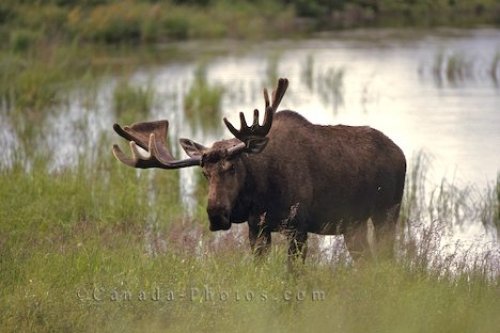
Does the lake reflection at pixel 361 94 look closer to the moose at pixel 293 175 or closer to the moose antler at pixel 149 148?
the moose at pixel 293 175

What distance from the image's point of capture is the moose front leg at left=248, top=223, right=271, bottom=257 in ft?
25.5

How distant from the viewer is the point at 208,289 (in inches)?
273

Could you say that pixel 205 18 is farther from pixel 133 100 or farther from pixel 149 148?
pixel 149 148

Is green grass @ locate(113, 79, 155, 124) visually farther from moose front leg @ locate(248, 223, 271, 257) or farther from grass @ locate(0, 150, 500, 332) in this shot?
moose front leg @ locate(248, 223, 271, 257)

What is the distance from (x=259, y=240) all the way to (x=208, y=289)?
89 centimetres

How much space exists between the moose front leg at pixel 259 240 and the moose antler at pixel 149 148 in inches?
23.4

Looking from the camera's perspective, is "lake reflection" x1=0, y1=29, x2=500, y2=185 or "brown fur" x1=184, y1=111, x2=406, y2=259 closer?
"brown fur" x1=184, y1=111, x2=406, y2=259

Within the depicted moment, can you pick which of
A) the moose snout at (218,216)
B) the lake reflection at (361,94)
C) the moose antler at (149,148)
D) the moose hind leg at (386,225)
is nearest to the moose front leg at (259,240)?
the moose snout at (218,216)

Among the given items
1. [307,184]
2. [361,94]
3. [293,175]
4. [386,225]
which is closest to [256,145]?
[293,175]

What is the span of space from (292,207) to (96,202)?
12.5 ft

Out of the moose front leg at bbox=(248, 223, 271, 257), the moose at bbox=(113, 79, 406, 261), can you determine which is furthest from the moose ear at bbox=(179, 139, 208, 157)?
the moose front leg at bbox=(248, 223, 271, 257)

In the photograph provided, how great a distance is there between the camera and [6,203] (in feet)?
35.0

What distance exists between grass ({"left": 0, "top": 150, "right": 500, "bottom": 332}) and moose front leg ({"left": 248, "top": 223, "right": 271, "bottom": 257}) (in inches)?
2.6

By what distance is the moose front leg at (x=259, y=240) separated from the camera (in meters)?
7.76
